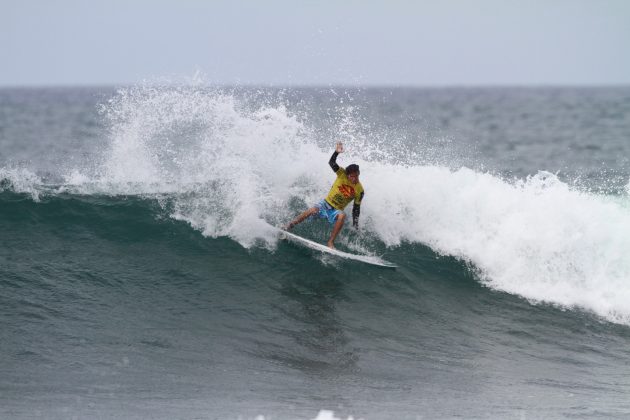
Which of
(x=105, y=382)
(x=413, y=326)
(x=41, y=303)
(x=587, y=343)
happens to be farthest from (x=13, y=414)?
(x=587, y=343)

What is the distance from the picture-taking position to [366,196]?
1371 cm

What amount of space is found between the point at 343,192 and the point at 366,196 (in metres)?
1.92

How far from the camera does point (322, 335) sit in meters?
9.79

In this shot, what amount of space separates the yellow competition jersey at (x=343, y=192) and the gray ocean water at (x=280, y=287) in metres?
1.05

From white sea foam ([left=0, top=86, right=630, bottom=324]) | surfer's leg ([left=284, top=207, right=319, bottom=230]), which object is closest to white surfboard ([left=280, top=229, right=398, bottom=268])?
Result: surfer's leg ([left=284, top=207, right=319, bottom=230])

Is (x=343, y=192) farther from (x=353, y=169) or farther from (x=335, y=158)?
(x=335, y=158)

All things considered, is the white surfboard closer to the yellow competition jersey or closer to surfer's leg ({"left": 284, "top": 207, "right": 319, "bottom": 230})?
surfer's leg ({"left": 284, "top": 207, "right": 319, "bottom": 230})

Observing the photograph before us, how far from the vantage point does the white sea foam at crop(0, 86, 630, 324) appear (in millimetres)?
12641

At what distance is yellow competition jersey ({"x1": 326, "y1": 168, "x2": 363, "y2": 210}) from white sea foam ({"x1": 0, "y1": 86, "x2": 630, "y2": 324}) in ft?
4.66

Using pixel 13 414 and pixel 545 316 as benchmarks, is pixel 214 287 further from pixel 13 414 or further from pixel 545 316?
pixel 545 316

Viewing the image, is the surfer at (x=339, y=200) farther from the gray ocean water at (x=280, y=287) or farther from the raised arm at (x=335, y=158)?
the gray ocean water at (x=280, y=287)

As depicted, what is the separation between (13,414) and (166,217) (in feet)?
22.1

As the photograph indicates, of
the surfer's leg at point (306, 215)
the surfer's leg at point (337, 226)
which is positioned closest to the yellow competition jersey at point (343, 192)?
the surfer's leg at point (337, 226)

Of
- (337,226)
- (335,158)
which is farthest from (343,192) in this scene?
(335,158)
